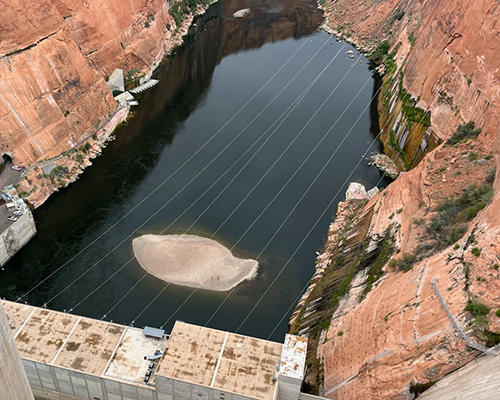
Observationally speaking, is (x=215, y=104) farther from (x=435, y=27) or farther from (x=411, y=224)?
(x=411, y=224)

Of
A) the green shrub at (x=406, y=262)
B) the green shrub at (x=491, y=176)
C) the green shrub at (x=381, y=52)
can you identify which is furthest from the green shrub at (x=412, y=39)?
the green shrub at (x=406, y=262)

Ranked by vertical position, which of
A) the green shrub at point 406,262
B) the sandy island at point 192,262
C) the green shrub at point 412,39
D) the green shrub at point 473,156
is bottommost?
the sandy island at point 192,262

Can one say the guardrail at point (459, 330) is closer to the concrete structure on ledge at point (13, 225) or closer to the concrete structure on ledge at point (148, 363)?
the concrete structure on ledge at point (148, 363)

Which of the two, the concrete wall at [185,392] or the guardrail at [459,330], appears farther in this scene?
the concrete wall at [185,392]

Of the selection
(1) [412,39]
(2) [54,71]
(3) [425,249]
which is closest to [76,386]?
(3) [425,249]

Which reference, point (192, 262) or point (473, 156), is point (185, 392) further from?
point (473, 156)

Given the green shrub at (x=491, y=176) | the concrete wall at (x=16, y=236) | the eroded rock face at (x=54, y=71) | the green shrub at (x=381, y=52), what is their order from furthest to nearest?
1. the green shrub at (x=381, y=52)
2. the eroded rock face at (x=54, y=71)
3. the concrete wall at (x=16, y=236)
4. the green shrub at (x=491, y=176)
